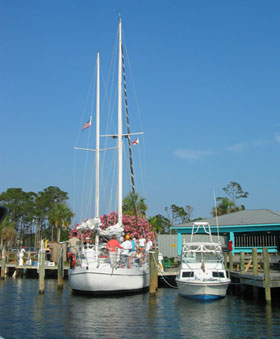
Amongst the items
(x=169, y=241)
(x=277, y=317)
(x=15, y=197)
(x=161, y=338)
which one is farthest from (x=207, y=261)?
(x=15, y=197)

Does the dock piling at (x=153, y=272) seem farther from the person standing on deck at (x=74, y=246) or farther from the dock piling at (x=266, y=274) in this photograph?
the dock piling at (x=266, y=274)

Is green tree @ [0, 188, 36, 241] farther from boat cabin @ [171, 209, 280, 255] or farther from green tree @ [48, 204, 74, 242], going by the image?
boat cabin @ [171, 209, 280, 255]

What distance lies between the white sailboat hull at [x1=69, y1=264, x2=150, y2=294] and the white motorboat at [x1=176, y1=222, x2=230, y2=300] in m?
2.64

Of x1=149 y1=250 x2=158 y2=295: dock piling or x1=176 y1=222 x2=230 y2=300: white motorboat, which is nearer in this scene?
x1=176 y1=222 x2=230 y2=300: white motorboat

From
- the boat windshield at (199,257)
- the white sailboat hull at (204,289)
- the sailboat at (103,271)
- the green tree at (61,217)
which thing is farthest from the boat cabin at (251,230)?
the green tree at (61,217)

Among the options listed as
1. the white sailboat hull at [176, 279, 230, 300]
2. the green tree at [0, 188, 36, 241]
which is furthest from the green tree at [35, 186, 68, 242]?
the white sailboat hull at [176, 279, 230, 300]

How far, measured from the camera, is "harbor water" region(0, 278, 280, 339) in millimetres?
14219

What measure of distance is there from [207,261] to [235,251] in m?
13.1

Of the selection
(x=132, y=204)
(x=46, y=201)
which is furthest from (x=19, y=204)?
(x=132, y=204)

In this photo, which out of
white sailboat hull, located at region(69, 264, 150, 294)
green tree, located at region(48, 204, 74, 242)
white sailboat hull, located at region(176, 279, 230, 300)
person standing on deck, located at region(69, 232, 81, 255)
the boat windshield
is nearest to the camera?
white sailboat hull, located at region(176, 279, 230, 300)

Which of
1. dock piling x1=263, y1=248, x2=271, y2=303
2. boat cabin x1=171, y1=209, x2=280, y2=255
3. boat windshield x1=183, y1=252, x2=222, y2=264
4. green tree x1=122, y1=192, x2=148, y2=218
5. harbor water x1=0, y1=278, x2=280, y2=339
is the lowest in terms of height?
harbor water x1=0, y1=278, x2=280, y2=339

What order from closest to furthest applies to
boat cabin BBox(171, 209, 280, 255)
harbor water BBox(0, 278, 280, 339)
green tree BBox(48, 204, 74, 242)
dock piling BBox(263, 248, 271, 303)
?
harbor water BBox(0, 278, 280, 339)
dock piling BBox(263, 248, 271, 303)
boat cabin BBox(171, 209, 280, 255)
green tree BBox(48, 204, 74, 242)

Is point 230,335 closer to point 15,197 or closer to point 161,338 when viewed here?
point 161,338

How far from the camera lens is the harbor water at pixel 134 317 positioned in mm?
14219
